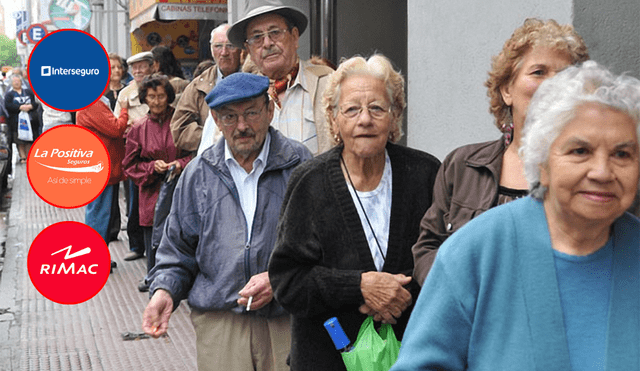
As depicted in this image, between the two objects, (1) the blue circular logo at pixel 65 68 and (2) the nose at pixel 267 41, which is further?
(1) the blue circular logo at pixel 65 68

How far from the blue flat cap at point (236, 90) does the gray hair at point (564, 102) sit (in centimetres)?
172

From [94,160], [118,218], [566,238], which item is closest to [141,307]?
[94,160]

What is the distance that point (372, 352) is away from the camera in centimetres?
291

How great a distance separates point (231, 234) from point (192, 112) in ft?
11.1

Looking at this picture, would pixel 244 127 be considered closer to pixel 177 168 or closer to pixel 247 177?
pixel 247 177

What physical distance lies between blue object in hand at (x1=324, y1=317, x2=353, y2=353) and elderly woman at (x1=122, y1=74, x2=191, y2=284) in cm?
455

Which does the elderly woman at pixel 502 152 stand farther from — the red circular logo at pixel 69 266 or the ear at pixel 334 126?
the red circular logo at pixel 69 266

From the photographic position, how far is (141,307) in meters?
7.79

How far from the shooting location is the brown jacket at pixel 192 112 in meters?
6.70

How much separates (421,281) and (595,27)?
1579 millimetres

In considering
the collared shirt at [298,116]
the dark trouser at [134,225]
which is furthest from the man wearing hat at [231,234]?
the dark trouser at [134,225]

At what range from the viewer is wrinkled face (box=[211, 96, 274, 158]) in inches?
141

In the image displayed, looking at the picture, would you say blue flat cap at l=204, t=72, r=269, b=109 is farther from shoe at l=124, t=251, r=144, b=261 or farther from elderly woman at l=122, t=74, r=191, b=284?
shoe at l=124, t=251, r=144, b=261

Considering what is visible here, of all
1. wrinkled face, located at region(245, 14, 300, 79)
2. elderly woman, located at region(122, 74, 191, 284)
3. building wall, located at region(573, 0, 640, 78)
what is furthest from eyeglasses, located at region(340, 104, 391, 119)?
elderly woman, located at region(122, 74, 191, 284)
